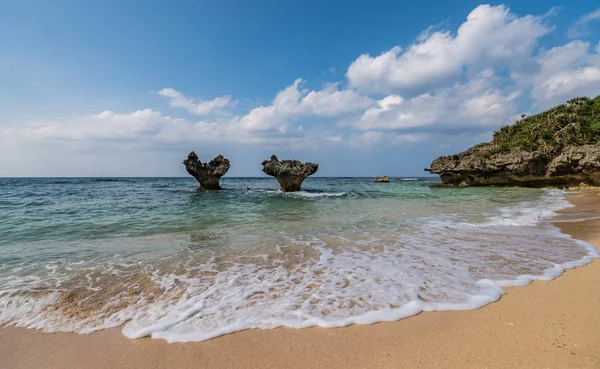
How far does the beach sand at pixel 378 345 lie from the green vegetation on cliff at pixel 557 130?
35.5 metres

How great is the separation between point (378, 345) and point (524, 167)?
37378 millimetres

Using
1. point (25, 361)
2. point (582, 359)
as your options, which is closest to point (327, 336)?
point (582, 359)

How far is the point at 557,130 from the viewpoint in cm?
3155

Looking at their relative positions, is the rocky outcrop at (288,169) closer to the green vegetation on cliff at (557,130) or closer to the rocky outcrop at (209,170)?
the rocky outcrop at (209,170)

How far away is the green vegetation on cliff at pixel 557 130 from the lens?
1123 inches

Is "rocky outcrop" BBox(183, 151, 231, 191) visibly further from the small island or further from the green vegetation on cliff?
the green vegetation on cliff

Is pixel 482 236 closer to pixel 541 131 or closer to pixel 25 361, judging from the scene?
pixel 25 361

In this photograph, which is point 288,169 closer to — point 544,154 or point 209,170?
point 209,170

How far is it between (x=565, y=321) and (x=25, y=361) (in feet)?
18.0

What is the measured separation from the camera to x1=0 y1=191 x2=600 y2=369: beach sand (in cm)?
240

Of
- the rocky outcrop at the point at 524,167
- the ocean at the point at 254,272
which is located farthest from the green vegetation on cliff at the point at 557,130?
the ocean at the point at 254,272

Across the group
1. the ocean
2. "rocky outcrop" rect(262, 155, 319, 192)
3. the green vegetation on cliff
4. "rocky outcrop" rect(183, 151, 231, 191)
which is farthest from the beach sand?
the green vegetation on cliff

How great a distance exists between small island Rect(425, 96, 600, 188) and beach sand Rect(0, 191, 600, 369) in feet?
106

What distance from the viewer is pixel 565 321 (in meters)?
2.93
